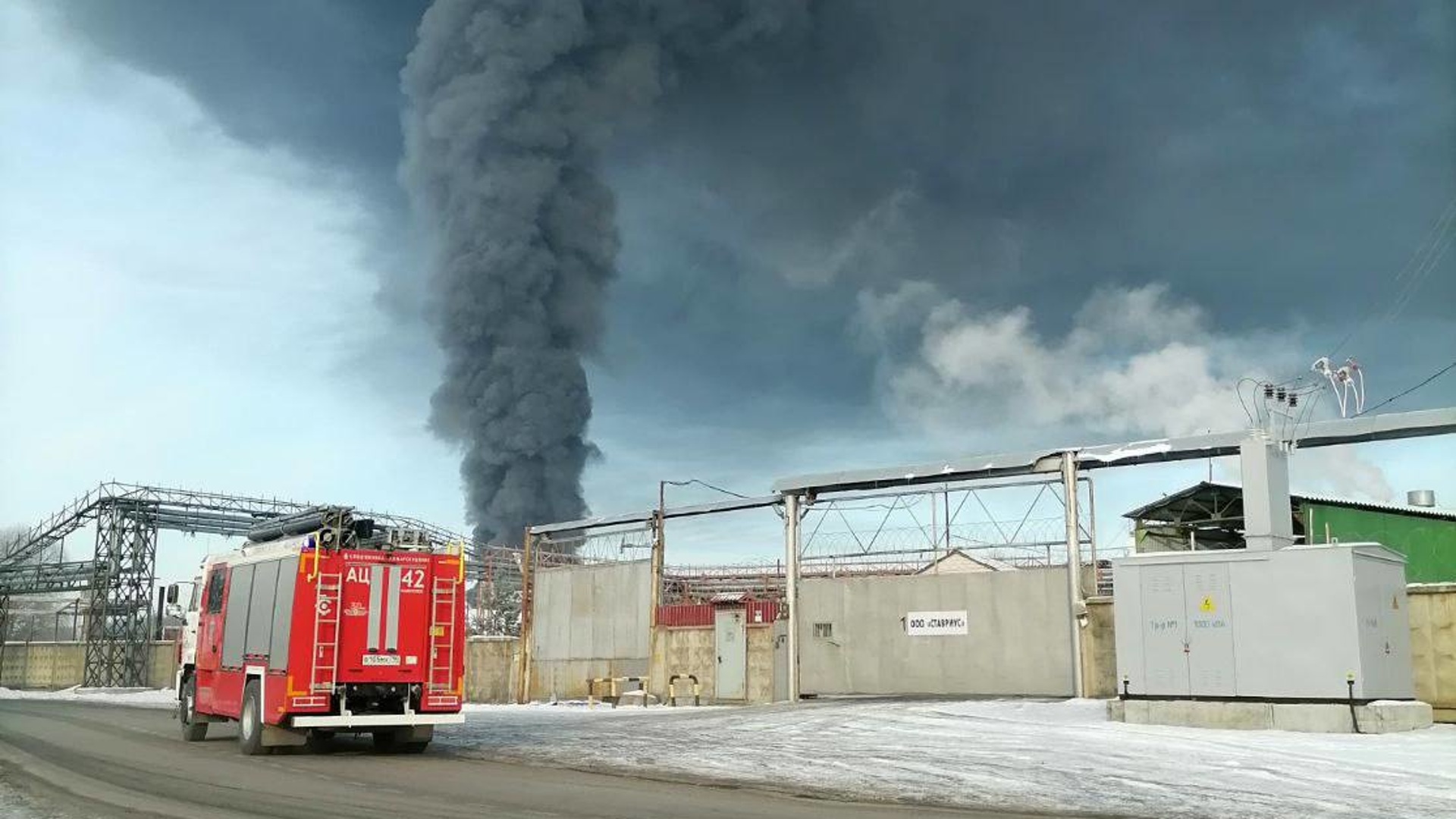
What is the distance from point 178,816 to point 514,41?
75236 mm

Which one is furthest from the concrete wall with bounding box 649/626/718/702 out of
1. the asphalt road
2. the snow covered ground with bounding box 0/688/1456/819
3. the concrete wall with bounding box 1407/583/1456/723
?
the concrete wall with bounding box 1407/583/1456/723

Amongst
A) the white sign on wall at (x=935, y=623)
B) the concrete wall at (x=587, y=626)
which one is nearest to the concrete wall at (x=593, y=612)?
the concrete wall at (x=587, y=626)

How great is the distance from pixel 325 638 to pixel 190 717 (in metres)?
5.81

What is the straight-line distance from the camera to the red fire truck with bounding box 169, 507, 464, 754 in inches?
650

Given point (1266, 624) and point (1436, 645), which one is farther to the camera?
point (1436, 645)

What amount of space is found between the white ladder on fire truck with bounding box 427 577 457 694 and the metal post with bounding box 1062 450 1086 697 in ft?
50.7

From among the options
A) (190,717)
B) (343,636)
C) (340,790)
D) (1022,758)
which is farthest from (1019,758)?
(190,717)

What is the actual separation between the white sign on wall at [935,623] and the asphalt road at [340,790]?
15.6m

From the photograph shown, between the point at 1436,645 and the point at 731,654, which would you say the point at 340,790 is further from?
the point at 731,654

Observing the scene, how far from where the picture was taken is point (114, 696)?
1820 inches

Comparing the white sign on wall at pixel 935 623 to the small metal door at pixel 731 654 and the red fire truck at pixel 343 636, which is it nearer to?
the small metal door at pixel 731 654

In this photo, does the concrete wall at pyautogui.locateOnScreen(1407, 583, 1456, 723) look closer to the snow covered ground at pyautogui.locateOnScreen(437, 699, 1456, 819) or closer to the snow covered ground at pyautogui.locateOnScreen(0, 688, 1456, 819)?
the snow covered ground at pyautogui.locateOnScreen(0, 688, 1456, 819)

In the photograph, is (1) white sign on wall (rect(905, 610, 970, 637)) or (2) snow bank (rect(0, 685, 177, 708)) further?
(2) snow bank (rect(0, 685, 177, 708))

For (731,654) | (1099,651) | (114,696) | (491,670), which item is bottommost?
(114,696)
